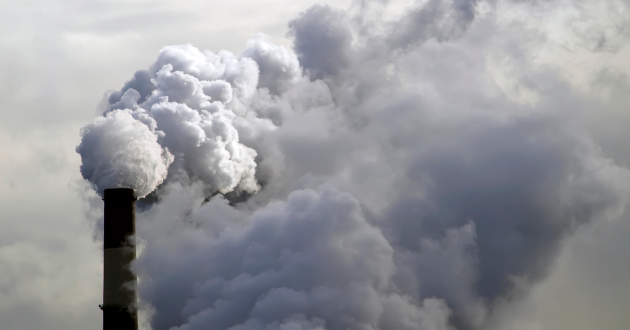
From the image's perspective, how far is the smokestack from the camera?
138 feet

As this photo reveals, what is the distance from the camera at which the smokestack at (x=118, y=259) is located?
42.2 metres

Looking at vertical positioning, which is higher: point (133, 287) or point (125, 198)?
point (125, 198)

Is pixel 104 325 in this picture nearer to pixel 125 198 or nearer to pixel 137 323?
pixel 137 323

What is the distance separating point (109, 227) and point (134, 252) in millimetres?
2190

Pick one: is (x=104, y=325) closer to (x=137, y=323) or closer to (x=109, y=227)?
(x=137, y=323)

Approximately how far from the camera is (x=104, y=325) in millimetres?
42594

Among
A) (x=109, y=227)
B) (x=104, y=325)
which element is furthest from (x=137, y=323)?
(x=109, y=227)

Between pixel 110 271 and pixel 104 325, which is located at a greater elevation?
pixel 110 271

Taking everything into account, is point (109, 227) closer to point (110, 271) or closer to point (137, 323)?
point (110, 271)

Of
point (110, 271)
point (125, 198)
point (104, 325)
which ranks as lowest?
point (104, 325)

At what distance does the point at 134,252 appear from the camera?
4322cm

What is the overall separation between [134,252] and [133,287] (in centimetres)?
209

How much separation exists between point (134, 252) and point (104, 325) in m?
4.44

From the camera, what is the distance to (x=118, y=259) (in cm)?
4256
